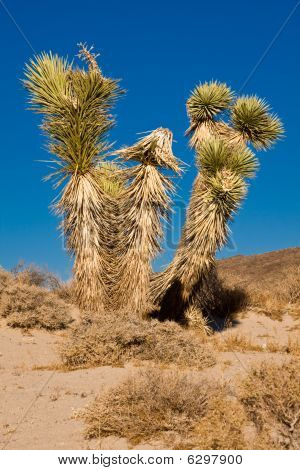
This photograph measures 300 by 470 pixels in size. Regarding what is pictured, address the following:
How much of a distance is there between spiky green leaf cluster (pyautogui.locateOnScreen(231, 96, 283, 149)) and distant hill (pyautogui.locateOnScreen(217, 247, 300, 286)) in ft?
34.1

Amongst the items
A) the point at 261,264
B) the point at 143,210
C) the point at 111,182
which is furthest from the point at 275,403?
the point at 261,264

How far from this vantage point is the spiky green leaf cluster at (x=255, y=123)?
1192 cm

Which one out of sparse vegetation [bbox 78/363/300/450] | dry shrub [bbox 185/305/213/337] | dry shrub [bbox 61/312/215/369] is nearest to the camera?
sparse vegetation [bbox 78/363/300/450]

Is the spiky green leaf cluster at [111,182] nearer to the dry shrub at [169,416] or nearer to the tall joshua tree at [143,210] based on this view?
the tall joshua tree at [143,210]

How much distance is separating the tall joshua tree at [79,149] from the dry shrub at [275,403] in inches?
240

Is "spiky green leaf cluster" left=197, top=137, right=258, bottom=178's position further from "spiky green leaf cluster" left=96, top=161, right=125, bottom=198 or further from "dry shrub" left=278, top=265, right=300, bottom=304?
"dry shrub" left=278, top=265, right=300, bottom=304

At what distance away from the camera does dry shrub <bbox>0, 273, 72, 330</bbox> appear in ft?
34.8

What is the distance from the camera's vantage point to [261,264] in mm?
26953

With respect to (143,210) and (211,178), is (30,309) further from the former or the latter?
(211,178)

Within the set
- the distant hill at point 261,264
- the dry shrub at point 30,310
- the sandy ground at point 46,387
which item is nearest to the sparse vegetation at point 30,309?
the dry shrub at point 30,310

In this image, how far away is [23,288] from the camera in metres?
11.7

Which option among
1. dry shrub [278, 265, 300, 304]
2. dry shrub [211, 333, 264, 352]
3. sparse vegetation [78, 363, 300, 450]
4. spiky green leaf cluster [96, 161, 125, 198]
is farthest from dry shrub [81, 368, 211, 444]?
dry shrub [278, 265, 300, 304]
